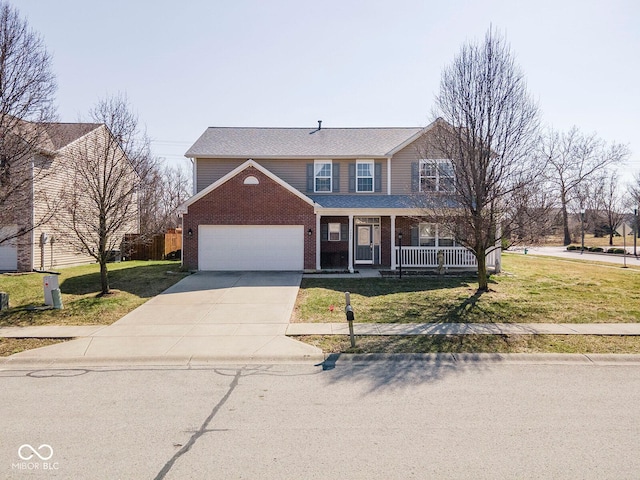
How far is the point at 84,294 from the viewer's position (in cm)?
1425

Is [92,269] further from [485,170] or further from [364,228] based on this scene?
[485,170]

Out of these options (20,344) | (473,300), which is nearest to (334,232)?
(473,300)

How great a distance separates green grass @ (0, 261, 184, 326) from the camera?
11.5m

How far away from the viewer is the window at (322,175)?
21.6 metres

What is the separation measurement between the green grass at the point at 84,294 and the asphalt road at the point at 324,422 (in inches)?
174

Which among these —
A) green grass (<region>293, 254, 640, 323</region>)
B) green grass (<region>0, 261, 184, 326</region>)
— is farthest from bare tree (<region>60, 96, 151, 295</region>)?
green grass (<region>293, 254, 640, 323</region>)

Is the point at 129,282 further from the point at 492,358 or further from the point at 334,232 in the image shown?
the point at 492,358

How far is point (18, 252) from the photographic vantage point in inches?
746

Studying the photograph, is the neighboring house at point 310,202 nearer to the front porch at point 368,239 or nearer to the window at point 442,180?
the front porch at point 368,239

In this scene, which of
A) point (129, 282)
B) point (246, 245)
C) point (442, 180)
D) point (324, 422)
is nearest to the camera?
point (324, 422)

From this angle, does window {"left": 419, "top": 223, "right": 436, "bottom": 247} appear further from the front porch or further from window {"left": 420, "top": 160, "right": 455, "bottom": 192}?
window {"left": 420, "top": 160, "right": 455, "bottom": 192}

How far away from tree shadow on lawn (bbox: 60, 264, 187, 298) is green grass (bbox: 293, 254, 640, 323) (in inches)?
211

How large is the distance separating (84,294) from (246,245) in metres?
6.93

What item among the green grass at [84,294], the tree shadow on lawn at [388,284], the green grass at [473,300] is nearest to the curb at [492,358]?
the green grass at [473,300]
